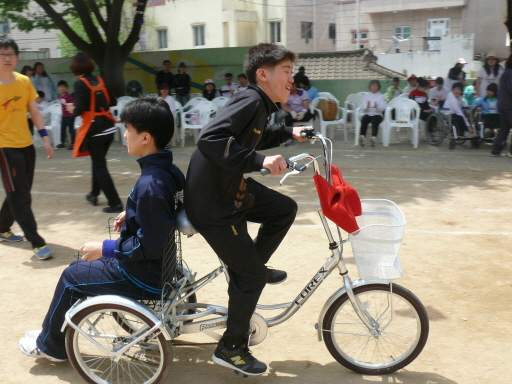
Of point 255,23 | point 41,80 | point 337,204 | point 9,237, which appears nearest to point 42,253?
point 9,237

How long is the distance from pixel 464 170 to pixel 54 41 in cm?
3861

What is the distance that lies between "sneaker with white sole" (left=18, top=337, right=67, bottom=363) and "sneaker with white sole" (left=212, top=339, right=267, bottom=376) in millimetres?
1004

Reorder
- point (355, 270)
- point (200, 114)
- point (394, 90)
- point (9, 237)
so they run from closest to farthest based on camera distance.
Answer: point (355, 270) → point (9, 237) → point (200, 114) → point (394, 90)

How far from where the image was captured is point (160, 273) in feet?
10.3

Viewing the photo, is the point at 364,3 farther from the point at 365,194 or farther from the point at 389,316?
the point at 389,316

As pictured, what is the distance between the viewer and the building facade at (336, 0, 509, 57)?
1154 inches

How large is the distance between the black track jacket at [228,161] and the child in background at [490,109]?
29.5ft

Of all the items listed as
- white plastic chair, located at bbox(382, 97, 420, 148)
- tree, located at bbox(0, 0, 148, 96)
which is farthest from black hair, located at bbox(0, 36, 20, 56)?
tree, located at bbox(0, 0, 148, 96)

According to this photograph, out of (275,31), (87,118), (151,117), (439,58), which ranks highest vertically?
(275,31)

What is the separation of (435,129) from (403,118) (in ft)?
2.27

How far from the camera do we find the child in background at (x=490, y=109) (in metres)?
10.8

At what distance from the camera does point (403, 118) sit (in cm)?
1169

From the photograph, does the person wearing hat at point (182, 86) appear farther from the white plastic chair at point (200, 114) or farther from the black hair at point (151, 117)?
the black hair at point (151, 117)

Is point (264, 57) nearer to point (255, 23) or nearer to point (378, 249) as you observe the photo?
point (378, 249)
